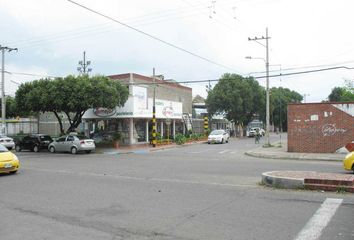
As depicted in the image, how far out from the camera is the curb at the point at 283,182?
11.7m

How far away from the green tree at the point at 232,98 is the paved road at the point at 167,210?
46.4m

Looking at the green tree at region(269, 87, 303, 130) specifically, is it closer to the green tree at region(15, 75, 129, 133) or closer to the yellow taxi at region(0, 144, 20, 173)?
the green tree at region(15, 75, 129, 133)

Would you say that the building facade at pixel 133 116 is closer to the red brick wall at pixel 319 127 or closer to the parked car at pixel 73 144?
the parked car at pixel 73 144

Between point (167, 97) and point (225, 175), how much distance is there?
123 ft

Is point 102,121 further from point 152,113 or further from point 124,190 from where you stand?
point 124,190

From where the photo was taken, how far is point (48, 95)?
31.4 metres

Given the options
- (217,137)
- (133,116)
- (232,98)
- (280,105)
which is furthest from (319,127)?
(280,105)

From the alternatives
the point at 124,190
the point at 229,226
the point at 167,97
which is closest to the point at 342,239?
the point at 229,226

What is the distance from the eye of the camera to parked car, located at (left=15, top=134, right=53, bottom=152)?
34250 millimetres

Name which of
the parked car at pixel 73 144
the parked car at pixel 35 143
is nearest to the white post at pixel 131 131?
the parked car at pixel 73 144

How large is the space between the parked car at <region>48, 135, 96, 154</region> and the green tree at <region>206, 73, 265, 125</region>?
3173 centimetres

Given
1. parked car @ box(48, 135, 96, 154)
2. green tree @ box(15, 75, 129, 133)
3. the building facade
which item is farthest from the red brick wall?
parked car @ box(48, 135, 96, 154)

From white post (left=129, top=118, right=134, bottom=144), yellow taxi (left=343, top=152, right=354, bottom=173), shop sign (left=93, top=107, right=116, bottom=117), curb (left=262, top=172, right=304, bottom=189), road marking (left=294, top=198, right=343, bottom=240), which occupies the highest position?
shop sign (left=93, top=107, right=116, bottom=117)

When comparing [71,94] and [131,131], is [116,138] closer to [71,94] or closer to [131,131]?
[131,131]
